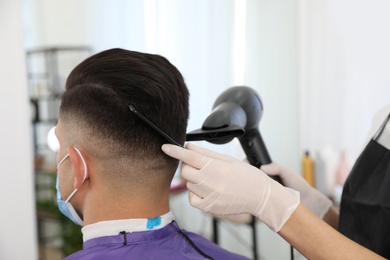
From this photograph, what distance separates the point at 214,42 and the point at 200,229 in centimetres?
155

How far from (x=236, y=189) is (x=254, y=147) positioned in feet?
1.38

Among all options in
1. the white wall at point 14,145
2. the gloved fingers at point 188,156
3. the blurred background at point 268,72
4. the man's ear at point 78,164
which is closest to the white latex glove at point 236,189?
the gloved fingers at point 188,156

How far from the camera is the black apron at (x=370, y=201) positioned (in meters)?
1.17

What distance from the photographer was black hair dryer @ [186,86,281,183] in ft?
3.70

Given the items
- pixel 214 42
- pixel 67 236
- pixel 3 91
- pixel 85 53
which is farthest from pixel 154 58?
pixel 85 53

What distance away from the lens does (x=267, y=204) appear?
3.25 ft

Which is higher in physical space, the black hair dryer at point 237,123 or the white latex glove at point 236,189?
the black hair dryer at point 237,123

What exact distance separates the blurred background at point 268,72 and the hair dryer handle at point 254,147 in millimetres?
686

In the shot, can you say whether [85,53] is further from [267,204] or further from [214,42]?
[267,204]

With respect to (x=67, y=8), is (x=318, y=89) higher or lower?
lower

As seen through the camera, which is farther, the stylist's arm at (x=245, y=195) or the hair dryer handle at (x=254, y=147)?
the hair dryer handle at (x=254, y=147)

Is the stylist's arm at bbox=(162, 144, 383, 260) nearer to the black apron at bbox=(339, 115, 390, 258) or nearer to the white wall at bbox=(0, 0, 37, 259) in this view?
the black apron at bbox=(339, 115, 390, 258)

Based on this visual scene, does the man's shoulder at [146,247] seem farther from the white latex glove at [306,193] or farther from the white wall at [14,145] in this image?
the white wall at [14,145]

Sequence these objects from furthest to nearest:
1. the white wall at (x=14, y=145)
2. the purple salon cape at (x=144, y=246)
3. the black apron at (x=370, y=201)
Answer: the white wall at (x=14, y=145)
the black apron at (x=370, y=201)
the purple salon cape at (x=144, y=246)
